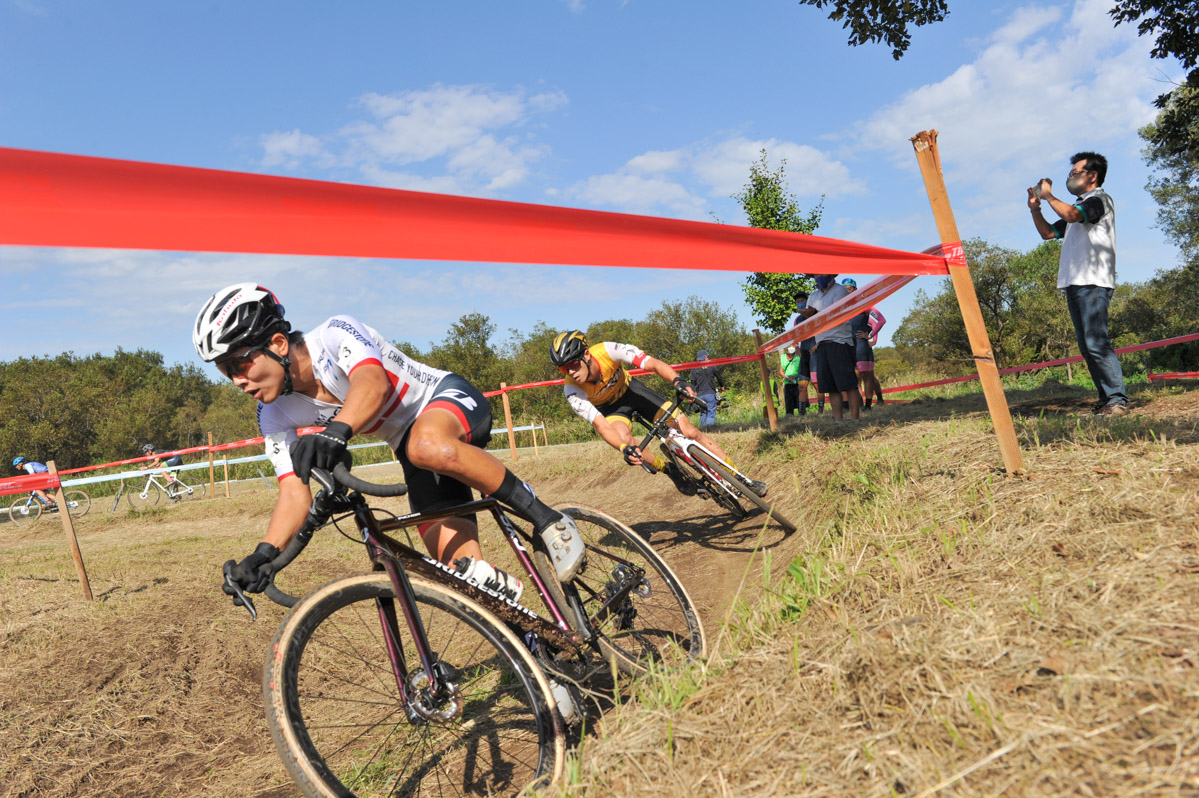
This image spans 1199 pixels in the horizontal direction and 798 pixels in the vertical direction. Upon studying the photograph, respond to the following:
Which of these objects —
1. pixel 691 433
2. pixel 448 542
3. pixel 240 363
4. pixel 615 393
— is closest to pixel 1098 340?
pixel 691 433

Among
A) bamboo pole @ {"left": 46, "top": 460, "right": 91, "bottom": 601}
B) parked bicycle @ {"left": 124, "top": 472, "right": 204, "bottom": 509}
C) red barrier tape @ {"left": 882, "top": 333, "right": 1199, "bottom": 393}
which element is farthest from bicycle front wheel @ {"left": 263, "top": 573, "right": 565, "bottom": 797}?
parked bicycle @ {"left": 124, "top": 472, "right": 204, "bottom": 509}

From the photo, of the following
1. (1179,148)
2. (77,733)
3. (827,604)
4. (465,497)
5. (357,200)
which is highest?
(1179,148)

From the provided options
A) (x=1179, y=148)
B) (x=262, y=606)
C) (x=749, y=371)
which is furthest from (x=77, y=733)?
(x=749, y=371)

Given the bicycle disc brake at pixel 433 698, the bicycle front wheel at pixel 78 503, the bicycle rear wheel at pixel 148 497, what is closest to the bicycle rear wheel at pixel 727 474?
the bicycle disc brake at pixel 433 698

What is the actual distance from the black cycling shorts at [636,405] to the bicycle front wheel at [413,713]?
306 cm

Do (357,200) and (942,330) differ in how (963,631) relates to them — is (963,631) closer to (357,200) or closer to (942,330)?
(357,200)

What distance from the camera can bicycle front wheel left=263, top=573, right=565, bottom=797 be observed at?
2.13 m

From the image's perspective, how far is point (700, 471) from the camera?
18.3 feet

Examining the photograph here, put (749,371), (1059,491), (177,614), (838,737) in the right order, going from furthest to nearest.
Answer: (749,371)
(177,614)
(1059,491)
(838,737)

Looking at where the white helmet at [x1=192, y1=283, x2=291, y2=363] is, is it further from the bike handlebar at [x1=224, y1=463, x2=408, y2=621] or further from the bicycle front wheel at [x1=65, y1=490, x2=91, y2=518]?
the bicycle front wheel at [x1=65, y1=490, x2=91, y2=518]

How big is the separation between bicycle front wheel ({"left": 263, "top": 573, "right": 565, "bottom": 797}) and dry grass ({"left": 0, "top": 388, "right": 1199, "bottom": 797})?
16.5 inches

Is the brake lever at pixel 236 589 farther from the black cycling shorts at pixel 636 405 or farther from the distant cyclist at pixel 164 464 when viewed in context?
the distant cyclist at pixel 164 464

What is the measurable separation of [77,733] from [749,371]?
1491 inches

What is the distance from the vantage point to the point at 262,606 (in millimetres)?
6289
